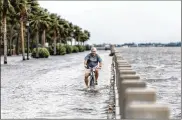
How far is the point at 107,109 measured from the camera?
12805 millimetres

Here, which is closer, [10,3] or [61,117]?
[61,117]

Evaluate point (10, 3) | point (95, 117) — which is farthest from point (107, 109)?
point (10, 3)

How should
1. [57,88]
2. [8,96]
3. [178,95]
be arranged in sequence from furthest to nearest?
[178,95] < [57,88] < [8,96]

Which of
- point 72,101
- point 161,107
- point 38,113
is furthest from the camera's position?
point 72,101

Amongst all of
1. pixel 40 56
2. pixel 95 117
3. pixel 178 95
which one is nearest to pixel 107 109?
pixel 95 117

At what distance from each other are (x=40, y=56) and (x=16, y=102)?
52.5 meters

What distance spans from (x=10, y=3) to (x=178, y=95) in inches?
990

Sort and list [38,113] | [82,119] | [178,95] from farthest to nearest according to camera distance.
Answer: [178,95] < [38,113] < [82,119]

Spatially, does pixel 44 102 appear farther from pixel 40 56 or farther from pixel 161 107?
pixel 40 56

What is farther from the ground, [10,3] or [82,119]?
[10,3]

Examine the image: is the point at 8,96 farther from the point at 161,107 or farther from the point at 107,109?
the point at 161,107

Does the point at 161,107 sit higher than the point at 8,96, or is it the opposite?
the point at 161,107

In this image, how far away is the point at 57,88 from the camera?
20.4 meters

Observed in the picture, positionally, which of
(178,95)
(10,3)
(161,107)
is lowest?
(178,95)
